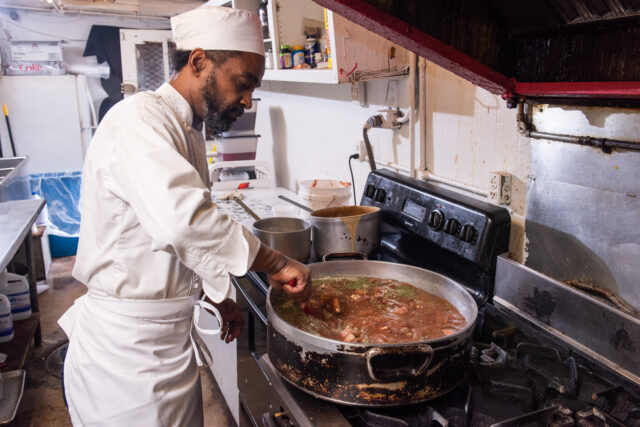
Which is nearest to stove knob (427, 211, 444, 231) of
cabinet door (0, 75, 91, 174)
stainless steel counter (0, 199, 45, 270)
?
stainless steel counter (0, 199, 45, 270)

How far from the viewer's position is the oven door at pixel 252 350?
1487mm

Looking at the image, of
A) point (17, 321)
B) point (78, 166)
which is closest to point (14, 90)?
point (78, 166)

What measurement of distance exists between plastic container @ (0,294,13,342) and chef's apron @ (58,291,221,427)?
1.72 m

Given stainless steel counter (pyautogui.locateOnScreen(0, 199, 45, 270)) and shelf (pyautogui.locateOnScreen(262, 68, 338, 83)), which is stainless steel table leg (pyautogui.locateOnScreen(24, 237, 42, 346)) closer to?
stainless steel counter (pyautogui.locateOnScreen(0, 199, 45, 270))

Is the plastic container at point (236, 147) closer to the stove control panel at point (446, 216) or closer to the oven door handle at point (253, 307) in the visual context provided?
the stove control panel at point (446, 216)

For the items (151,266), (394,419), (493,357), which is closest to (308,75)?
(151,266)

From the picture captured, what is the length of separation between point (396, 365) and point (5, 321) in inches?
111

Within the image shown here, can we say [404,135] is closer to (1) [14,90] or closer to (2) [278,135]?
(2) [278,135]

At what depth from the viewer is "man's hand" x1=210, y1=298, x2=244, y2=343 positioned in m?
1.68

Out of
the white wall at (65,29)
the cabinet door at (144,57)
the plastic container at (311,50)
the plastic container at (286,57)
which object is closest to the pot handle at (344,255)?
the plastic container at (311,50)

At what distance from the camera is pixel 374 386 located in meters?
1.01

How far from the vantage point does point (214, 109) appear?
144cm

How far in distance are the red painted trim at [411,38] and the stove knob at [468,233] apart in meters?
0.49

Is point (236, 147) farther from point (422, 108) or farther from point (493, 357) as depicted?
point (493, 357)
